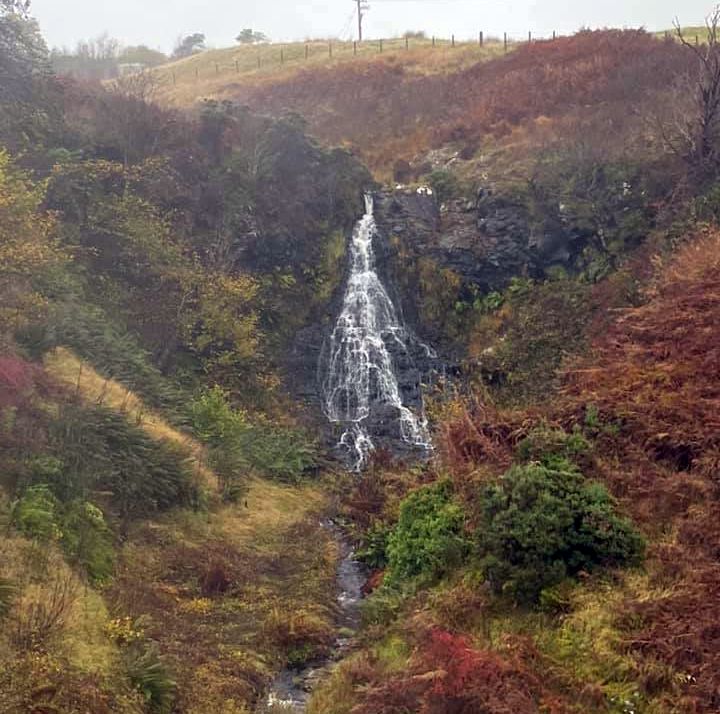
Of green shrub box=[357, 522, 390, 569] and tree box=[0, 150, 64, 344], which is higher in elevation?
tree box=[0, 150, 64, 344]

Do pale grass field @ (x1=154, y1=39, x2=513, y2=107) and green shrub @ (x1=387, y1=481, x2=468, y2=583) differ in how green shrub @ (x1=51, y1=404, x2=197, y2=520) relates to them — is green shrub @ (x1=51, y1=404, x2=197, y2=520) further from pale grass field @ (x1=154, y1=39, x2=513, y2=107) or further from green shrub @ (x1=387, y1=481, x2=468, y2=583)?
pale grass field @ (x1=154, y1=39, x2=513, y2=107)

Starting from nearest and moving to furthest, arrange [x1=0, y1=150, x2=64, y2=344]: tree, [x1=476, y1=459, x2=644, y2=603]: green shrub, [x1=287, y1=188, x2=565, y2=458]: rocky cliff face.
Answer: [x1=476, y1=459, x2=644, y2=603]: green shrub < [x1=0, y1=150, x2=64, y2=344]: tree < [x1=287, y1=188, x2=565, y2=458]: rocky cliff face

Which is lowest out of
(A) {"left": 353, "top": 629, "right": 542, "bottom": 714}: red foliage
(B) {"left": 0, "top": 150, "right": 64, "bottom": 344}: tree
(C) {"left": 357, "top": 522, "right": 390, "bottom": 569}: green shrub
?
(C) {"left": 357, "top": 522, "right": 390, "bottom": 569}: green shrub

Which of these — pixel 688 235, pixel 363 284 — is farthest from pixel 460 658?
pixel 363 284

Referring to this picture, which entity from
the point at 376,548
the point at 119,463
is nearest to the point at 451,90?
the point at 376,548

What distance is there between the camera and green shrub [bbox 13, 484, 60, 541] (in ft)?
38.1

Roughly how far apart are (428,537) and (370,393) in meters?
13.3

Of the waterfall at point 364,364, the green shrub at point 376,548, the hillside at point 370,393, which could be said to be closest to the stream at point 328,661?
the hillside at point 370,393

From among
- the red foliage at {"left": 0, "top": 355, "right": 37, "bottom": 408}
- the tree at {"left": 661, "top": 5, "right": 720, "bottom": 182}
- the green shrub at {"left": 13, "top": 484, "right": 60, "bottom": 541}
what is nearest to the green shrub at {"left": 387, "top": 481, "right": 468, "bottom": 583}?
the green shrub at {"left": 13, "top": 484, "right": 60, "bottom": 541}

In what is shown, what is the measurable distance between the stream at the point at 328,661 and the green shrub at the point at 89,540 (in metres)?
3.51

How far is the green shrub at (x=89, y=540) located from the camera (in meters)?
12.1

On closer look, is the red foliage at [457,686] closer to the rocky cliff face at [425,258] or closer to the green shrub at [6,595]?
the green shrub at [6,595]

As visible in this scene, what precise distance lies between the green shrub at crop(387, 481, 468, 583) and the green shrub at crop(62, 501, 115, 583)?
5.13 meters

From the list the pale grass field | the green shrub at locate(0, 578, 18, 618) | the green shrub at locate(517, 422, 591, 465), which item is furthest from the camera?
the pale grass field
